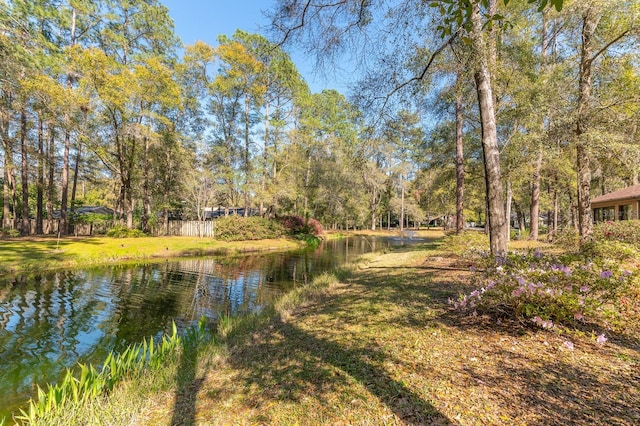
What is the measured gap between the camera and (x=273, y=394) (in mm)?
2861

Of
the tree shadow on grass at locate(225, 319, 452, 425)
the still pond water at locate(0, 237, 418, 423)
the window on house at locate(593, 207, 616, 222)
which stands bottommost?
the still pond water at locate(0, 237, 418, 423)

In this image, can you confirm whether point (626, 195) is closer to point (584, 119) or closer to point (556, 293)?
point (584, 119)

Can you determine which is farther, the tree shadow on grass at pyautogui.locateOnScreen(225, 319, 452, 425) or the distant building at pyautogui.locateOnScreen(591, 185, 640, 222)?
the distant building at pyautogui.locateOnScreen(591, 185, 640, 222)

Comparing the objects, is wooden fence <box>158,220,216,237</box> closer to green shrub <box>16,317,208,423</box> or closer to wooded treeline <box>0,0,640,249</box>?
wooded treeline <box>0,0,640,249</box>

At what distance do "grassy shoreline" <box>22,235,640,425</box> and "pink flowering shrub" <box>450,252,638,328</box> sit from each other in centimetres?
24

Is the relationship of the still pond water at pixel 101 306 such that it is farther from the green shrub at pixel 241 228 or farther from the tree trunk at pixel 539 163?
the tree trunk at pixel 539 163

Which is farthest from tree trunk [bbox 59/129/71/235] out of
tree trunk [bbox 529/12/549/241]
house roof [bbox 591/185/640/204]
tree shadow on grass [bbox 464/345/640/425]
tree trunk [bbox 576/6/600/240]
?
house roof [bbox 591/185/640/204]

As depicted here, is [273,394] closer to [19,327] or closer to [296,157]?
[19,327]

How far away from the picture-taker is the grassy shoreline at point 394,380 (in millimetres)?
2309

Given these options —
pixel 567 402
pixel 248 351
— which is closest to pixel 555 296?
pixel 567 402

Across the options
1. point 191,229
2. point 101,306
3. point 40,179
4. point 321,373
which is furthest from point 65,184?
point 321,373

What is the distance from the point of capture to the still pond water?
4.81m

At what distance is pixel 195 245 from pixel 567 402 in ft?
62.4

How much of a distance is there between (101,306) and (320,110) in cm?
3161
